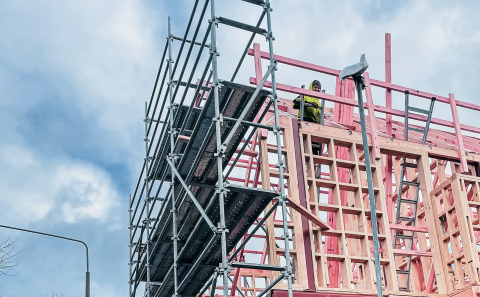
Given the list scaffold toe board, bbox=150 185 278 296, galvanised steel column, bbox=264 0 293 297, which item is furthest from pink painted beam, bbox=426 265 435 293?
scaffold toe board, bbox=150 185 278 296

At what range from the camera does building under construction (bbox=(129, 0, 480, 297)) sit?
1178 centimetres

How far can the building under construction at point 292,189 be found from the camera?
11.8 metres

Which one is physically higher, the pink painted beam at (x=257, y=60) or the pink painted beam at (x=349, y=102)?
the pink painted beam at (x=257, y=60)

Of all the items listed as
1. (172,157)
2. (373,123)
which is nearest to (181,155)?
(172,157)

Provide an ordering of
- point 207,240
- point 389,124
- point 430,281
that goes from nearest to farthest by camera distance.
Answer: point 207,240, point 430,281, point 389,124

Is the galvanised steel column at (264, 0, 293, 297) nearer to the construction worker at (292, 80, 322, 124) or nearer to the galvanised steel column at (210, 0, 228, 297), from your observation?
the galvanised steel column at (210, 0, 228, 297)

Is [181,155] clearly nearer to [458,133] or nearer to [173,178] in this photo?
[173,178]

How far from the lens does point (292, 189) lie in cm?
1395

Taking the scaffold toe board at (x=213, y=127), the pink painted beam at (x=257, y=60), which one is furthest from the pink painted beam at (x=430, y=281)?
the pink painted beam at (x=257, y=60)

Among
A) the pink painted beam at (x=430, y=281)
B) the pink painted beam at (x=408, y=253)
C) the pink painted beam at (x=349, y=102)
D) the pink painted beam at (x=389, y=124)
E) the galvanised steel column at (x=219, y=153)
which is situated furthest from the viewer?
the pink painted beam at (x=389, y=124)

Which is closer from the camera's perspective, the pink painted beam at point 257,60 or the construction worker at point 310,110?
the pink painted beam at point 257,60

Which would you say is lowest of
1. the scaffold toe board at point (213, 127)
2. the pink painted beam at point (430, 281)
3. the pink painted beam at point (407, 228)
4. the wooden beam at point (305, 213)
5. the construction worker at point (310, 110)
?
the pink painted beam at point (430, 281)

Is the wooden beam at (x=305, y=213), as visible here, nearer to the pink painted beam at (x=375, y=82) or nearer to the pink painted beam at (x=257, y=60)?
the pink painted beam at (x=257, y=60)

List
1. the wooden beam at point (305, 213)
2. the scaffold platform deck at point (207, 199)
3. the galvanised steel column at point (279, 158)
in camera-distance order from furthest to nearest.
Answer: the wooden beam at point (305, 213) → the scaffold platform deck at point (207, 199) → the galvanised steel column at point (279, 158)
